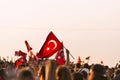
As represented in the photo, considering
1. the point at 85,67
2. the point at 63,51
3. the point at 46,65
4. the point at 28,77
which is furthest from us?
the point at 63,51

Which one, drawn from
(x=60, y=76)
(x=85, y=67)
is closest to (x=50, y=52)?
(x=85, y=67)

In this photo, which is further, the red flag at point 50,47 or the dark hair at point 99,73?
the red flag at point 50,47

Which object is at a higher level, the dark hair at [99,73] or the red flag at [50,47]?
the red flag at [50,47]

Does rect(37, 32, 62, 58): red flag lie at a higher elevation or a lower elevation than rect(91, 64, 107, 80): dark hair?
higher

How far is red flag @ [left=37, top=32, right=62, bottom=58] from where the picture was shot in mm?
21797

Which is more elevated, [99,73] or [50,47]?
[50,47]

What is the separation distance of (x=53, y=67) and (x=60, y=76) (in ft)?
2.66

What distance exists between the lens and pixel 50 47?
72.3ft

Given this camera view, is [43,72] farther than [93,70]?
Yes

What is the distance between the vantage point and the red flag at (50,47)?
2180 centimetres

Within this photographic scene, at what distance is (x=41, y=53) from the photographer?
21891 millimetres

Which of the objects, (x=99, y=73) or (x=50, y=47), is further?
(x=50, y=47)

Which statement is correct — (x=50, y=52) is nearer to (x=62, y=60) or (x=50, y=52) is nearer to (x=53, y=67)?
(x=62, y=60)

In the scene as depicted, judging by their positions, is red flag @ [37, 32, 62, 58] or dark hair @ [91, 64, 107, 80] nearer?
dark hair @ [91, 64, 107, 80]
